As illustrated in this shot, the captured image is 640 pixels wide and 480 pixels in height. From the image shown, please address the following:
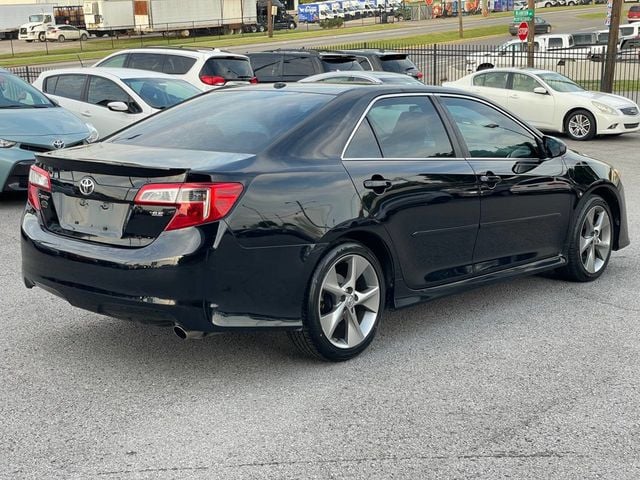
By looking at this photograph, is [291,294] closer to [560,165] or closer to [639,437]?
[639,437]

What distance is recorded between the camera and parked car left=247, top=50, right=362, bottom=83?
850 inches

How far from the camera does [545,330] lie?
5.99 m

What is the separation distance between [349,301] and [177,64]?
13.3 meters

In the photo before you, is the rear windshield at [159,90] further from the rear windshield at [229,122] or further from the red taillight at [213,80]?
the rear windshield at [229,122]

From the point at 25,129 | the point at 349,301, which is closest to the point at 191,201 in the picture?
the point at 349,301

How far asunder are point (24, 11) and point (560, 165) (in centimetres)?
7517

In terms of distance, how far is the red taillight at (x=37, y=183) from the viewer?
17.1 feet

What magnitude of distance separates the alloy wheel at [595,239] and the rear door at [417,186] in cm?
148

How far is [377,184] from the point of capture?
537cm

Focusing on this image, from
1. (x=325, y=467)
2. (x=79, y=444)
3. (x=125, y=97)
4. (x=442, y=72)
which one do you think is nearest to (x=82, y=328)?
(x=79, y=444)

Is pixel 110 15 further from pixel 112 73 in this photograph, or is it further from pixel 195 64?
pixel 112 73

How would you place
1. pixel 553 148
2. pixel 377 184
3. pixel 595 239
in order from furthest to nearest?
1. pixel 595 239
2. pixel 553 148
3. pixel 377 184

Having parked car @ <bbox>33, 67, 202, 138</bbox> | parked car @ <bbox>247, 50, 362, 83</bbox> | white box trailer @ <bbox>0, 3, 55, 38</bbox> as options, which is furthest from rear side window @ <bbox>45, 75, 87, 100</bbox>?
white box trailer @ <bbox>0, 3, 55, 38</bbox>

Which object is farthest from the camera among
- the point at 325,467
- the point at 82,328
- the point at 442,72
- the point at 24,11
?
the point at 24,11
